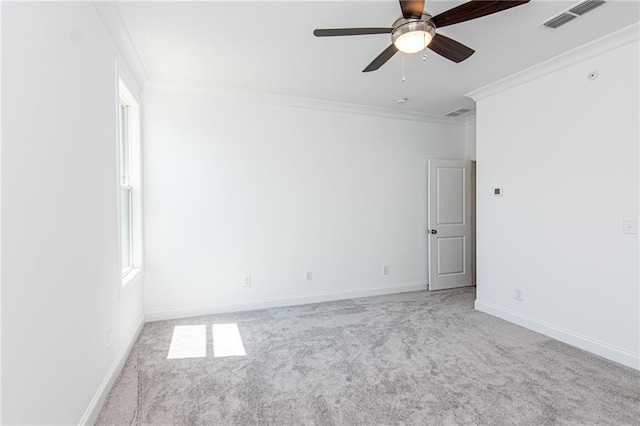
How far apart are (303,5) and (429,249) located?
3783 mm

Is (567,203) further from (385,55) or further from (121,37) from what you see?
(121,37)

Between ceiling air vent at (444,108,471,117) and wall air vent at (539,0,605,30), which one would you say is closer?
wall air vent at (539,0,605,30)

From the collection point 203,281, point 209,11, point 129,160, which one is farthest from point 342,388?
point 129,160

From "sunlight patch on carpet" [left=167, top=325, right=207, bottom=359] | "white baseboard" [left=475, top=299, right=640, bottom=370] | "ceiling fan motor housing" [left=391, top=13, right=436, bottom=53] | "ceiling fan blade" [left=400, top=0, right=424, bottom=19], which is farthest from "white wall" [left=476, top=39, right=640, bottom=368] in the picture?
"sunlight patch on carpet" [left=167, top=325, right=207, bottom=359]

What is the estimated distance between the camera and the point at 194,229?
391 cm

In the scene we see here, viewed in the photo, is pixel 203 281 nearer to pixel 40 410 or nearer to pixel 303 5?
pixel 40 410

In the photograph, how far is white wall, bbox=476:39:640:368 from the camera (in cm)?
276

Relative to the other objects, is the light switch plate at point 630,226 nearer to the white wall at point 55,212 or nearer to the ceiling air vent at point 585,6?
the ceiling air vent at point 585,6

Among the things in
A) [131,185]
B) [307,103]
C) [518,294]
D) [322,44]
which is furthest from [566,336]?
[131,185]

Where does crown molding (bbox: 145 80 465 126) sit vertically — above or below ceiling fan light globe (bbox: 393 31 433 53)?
above

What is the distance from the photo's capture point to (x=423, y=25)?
208cm

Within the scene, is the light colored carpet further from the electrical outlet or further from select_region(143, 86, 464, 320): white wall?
select_region(143, 86, 464, 320): white wall

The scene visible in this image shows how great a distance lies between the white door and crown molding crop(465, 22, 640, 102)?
135 centimetres

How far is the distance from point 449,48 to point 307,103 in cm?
230
